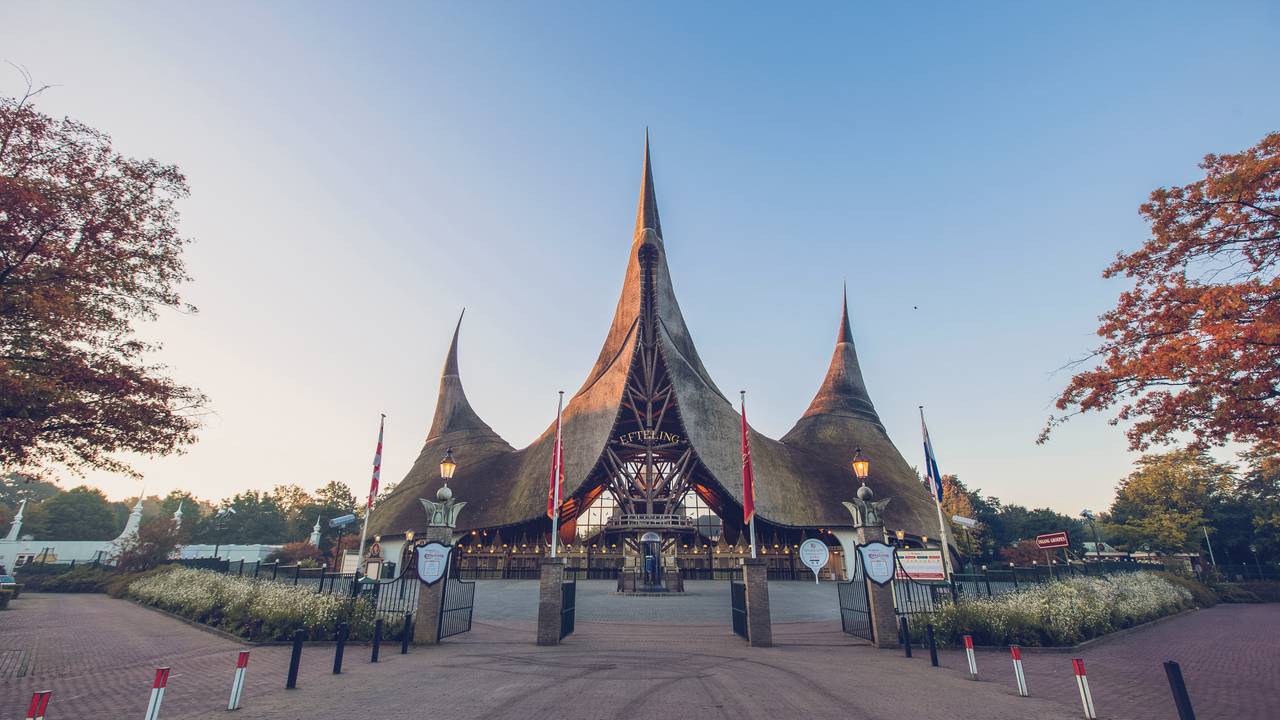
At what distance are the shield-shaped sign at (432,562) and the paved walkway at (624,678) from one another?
151 centimetres

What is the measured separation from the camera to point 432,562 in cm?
1272

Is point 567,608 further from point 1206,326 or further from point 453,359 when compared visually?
point 453,359

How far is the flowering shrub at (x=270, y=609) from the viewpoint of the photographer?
12805 millimetres

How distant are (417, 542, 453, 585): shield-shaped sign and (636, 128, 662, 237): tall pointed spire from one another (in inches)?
1436

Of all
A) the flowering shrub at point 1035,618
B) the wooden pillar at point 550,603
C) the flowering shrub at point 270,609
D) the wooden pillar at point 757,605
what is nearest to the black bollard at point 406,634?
the flowering shrub at point 270,609

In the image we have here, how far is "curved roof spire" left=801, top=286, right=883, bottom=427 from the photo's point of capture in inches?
1907

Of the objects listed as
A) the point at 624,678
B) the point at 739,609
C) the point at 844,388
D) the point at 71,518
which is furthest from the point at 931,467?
the point at 71,518

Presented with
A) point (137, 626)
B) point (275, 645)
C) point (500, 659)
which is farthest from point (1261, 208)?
point (137, 626)

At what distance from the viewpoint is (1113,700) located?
8102 millimetres

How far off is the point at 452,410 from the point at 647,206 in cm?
2599

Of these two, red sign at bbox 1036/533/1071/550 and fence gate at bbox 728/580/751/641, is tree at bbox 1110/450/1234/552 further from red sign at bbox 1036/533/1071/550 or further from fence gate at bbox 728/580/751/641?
fence gate at bbox 728/580/751/641

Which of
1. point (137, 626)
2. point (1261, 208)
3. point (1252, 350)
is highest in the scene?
point (1261, 208)

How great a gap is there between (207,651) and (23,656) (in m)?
3.02

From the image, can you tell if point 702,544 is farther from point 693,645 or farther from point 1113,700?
point 1113,700
